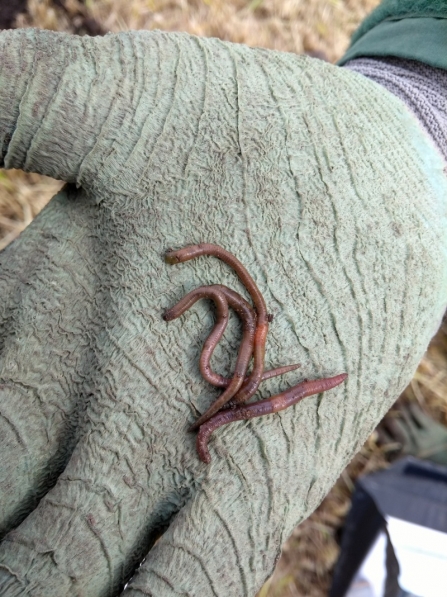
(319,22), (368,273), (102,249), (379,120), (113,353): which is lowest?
(113,353)

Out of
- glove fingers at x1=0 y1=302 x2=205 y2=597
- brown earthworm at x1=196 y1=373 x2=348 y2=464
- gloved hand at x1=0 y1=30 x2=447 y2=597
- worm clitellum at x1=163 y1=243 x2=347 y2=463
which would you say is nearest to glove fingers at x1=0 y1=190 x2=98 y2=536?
gloved hand at x1=0 y1=30 x2=447 y2=597

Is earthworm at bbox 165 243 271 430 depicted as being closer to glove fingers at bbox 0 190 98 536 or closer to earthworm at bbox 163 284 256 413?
earthworm at bbox 163 284 256 413

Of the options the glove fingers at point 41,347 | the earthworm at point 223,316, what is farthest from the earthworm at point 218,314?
the glove fingers at point 41,347

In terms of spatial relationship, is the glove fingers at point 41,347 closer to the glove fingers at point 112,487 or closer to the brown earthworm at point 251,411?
the glove fingers at point 112,487

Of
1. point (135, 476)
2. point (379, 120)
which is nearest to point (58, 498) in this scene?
point (135, 476)

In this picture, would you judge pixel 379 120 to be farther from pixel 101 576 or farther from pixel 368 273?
pixel 101 576

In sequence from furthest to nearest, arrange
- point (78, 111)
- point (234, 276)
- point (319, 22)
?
1. point (319, 22)
2. point (234, 276)
3. point (78, 111)
